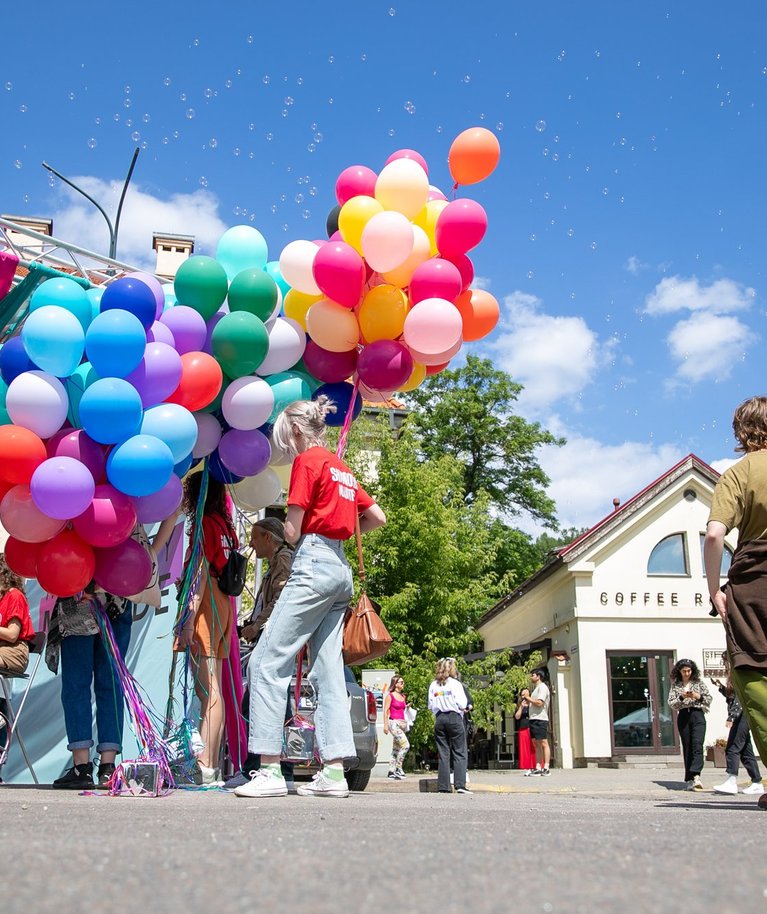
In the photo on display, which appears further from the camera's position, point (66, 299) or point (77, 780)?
point (77, 780)

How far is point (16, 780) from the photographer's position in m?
7.86

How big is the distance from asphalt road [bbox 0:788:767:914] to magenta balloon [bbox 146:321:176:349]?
2.85 meters

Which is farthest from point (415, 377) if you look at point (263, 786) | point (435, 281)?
point (263, 786)

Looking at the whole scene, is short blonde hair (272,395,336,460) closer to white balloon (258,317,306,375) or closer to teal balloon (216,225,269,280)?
white balloon (258,317,306,375)

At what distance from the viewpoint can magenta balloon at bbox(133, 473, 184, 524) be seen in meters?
5.75

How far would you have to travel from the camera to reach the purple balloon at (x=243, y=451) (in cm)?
625

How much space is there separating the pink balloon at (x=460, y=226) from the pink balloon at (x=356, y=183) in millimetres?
580

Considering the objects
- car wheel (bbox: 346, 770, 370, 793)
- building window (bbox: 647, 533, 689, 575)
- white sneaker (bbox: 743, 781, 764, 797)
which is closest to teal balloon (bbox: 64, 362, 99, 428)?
car wheel (bbox: 346, 770, 370, 793)

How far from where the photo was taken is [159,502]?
227 inches

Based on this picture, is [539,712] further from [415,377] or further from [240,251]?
[240,251]

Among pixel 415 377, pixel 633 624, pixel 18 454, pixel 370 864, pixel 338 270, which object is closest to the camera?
pixel 370 864

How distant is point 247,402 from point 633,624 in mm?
20105

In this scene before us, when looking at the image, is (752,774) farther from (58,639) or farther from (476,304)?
(58,639)

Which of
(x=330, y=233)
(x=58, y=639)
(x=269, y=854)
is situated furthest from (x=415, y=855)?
(x=330, y=233)
